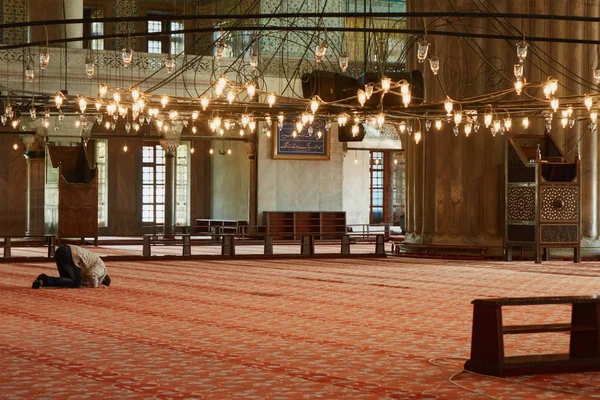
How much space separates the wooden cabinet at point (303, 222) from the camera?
17881 mm

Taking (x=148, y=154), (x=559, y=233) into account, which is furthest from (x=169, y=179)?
(x=559, y=233)

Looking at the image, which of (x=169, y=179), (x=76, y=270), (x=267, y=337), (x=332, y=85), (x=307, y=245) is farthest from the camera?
(x=169, y=179)

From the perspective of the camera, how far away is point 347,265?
452 inches

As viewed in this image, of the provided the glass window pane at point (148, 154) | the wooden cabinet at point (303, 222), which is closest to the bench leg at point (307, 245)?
the wooden cabinet at point (303, 222)

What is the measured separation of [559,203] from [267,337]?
698 centimetres

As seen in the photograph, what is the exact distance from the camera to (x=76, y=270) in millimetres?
8125

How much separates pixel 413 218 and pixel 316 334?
7978mm

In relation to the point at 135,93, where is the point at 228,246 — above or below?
below

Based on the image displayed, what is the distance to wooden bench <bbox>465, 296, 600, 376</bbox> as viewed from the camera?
4.17 m

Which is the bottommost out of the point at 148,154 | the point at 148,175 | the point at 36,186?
the point at 36,186

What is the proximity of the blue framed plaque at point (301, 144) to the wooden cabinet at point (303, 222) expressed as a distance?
973 millimetres

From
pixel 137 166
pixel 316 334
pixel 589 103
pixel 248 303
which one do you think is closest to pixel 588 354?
pixel 316 334

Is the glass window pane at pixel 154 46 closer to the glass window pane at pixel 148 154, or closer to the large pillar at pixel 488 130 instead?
the glass window pane at pixel 148 154

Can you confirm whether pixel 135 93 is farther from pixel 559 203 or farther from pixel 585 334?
pixel 585 334
